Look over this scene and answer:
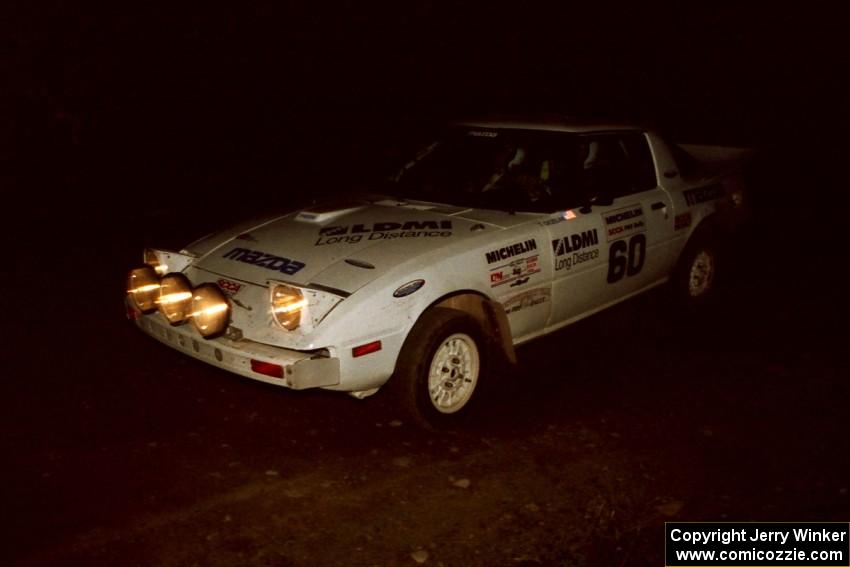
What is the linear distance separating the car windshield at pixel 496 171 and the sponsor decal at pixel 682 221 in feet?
3.61

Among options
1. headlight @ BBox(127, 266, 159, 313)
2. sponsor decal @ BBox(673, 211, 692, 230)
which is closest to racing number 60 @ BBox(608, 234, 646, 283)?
sponsor decal @ BBox(673, 211, 692, 230)

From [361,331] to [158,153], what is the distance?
9.31 m

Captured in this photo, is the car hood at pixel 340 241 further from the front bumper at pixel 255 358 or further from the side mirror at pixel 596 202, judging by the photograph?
the side mirror at pixel 596 202

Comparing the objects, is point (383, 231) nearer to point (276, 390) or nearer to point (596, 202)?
point (276, 390)

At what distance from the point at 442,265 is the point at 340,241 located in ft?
2.00

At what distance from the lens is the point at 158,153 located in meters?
12.2

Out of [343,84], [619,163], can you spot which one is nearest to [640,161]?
[619,163]

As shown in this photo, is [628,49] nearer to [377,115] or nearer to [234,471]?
[377,115]

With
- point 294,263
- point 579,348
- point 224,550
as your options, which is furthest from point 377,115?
point 224,550

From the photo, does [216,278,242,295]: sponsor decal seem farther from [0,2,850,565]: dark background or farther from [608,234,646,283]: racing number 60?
[608,234,646,283]: racing number 60

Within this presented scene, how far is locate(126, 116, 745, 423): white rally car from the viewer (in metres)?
3.97

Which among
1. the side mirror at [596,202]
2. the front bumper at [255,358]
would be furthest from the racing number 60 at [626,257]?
the front bumper at [255,358]

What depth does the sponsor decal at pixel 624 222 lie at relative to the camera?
5.14 meters

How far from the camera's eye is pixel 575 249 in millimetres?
4902
